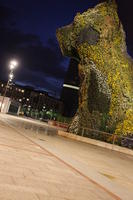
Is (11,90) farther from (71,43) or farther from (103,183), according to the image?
(103,183)

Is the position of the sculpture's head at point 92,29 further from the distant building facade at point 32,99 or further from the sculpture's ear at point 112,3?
the distant building facade at point 32,99

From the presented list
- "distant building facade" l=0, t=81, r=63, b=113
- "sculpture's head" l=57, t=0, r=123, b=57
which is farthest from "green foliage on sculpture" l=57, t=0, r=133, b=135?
"distant building facade" l=0, t=81, r=63, b=113

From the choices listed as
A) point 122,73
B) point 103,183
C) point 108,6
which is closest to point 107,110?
point 122,73

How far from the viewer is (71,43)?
71.3 ft

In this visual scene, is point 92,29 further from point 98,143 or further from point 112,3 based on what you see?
point 98,143

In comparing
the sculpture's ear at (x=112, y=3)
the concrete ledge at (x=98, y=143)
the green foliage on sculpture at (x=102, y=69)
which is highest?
the sculpture's ear at (x=112, y=3)

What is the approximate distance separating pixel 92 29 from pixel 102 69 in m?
3.23

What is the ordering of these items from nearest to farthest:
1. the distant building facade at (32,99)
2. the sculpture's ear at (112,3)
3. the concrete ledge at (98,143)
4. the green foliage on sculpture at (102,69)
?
the concrete ledge at (98,143)
the green foliage on sculpture at (102,69)
the sculpture's ear at (112,3)
the distant building facade at (32,99)

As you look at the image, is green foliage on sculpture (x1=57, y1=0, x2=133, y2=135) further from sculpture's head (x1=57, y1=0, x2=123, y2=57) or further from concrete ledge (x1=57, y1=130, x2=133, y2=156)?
concrete ledge (x1=57, y1=130, x2=133, y2=156)

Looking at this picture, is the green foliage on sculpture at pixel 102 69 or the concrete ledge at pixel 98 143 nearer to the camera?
the concrete ledge at pixel 98 143

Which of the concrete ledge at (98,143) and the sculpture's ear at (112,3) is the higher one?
the sculpture's ear at (112,3)

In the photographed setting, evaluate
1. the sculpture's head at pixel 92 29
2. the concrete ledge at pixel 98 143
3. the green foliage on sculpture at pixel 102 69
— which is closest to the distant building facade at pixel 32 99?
the sculpture's head at pixel 92 29

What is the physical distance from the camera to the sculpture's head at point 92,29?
2091 centimetres

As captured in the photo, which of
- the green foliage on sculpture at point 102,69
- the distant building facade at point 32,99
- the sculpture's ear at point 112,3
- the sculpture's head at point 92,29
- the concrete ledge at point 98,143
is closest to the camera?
the concrete ledge at point 98,143
